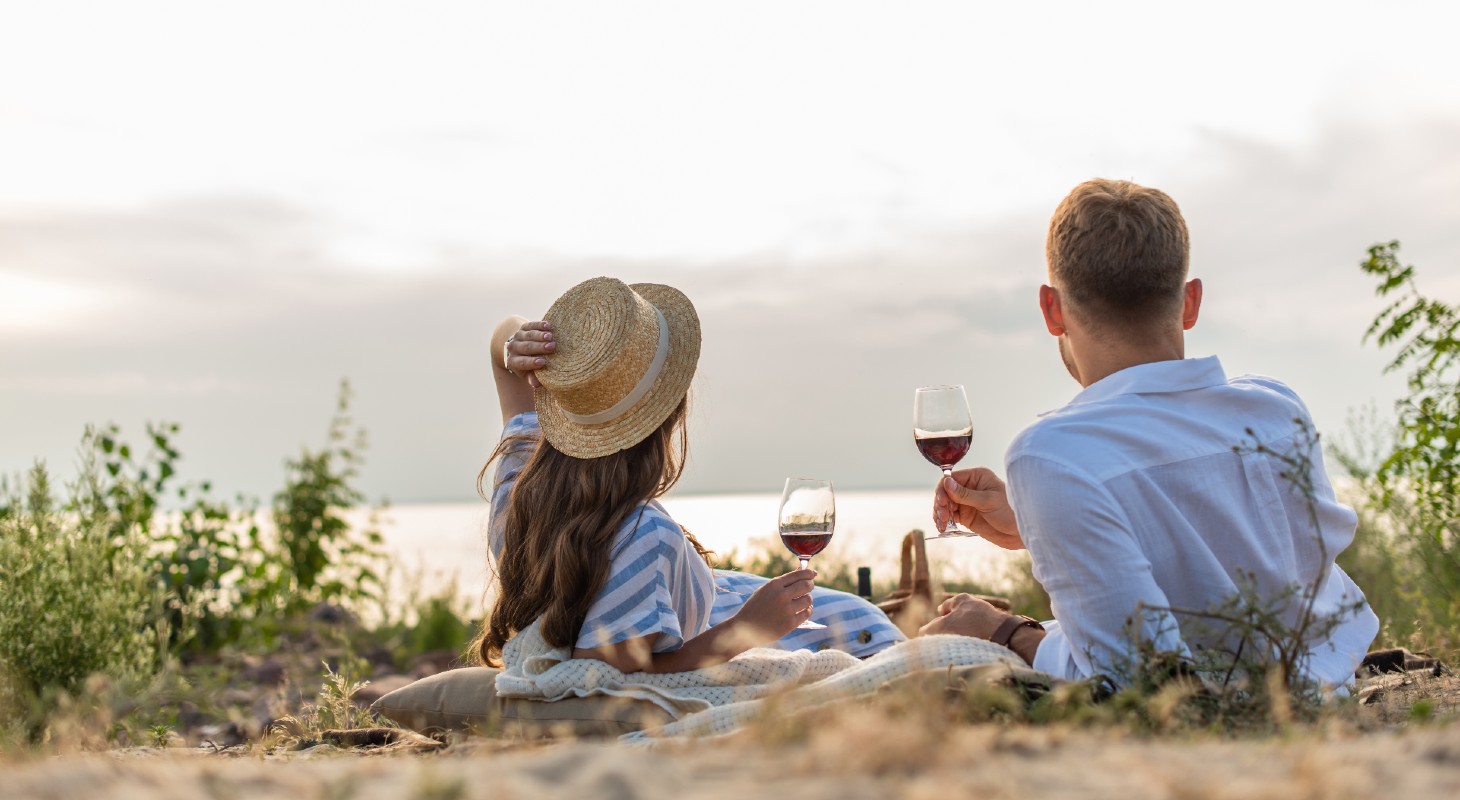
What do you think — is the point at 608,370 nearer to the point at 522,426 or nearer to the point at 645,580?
the point at 645,580

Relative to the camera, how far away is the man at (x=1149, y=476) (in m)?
3.17

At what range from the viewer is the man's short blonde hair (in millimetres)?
3486

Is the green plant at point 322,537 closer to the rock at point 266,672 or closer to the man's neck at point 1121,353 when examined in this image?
the rock at point 266,672

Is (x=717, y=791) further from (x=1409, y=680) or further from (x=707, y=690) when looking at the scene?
(x=1409, y=680)

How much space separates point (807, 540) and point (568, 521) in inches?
31.5

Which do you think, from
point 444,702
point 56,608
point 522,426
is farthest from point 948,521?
point 56,608

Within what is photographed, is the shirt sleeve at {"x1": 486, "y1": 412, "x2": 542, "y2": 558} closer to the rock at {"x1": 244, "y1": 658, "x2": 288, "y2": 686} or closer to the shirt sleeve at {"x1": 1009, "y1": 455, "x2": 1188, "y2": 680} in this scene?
the shirt sleeve at {"x1": 1009, "y1": 455, "x2": 1188, "y2": 680}

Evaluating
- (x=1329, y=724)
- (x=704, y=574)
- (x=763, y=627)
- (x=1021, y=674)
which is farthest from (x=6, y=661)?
(x=1329, y=724)

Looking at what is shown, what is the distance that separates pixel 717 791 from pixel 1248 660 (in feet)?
6.06

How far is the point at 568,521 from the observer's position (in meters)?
3.98

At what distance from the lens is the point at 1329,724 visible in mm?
2543

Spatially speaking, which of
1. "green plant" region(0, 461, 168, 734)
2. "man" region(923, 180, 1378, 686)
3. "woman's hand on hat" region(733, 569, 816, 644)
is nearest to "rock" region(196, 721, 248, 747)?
"green plant" region(0, 461, 168, 734)

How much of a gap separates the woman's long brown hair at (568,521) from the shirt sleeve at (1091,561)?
132cm

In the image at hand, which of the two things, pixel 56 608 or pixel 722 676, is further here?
pixel 56 608
